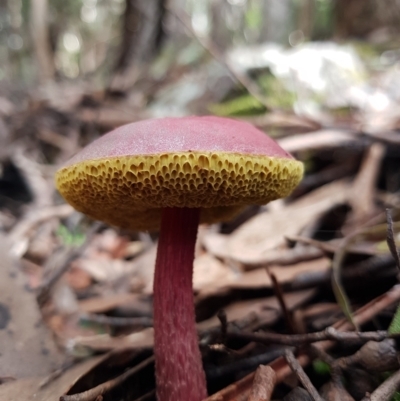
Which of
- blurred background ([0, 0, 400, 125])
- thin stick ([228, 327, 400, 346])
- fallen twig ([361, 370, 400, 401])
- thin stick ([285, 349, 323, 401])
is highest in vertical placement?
blurred background ([0, 0, 400, 125])

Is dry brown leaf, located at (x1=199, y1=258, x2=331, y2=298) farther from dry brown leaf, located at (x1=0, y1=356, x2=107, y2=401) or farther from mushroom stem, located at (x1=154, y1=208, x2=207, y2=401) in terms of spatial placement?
dry brown leaf, located at (x1=0, y1=356, x2=107, y2=401)

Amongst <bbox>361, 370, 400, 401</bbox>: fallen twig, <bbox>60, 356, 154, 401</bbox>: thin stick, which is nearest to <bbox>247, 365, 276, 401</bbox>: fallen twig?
<bbox>361, 370, 400, 401</bbox>: fallen twig

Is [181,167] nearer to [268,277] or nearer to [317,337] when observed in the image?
[317,337]

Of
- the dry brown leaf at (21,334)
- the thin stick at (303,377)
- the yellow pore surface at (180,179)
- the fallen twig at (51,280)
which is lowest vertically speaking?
the thin stick at (303,377)

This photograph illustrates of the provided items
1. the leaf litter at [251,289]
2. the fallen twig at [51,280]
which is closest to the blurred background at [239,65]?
the leaf litter at [251,289]

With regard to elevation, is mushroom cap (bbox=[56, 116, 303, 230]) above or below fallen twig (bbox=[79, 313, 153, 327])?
above

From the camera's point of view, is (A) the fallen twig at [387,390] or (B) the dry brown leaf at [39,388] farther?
(B) the dry brown leaf at [39,388]

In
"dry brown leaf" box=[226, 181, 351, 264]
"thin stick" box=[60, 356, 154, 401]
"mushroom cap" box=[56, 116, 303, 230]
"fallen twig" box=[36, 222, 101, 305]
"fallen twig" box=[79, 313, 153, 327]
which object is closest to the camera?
"mushroom cap" box=[56, 116, 303, 230]

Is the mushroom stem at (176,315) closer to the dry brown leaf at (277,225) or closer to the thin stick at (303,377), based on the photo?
the thin stick at (303,377)

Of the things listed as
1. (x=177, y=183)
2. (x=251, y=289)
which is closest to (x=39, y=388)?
(x=177, y=183)
